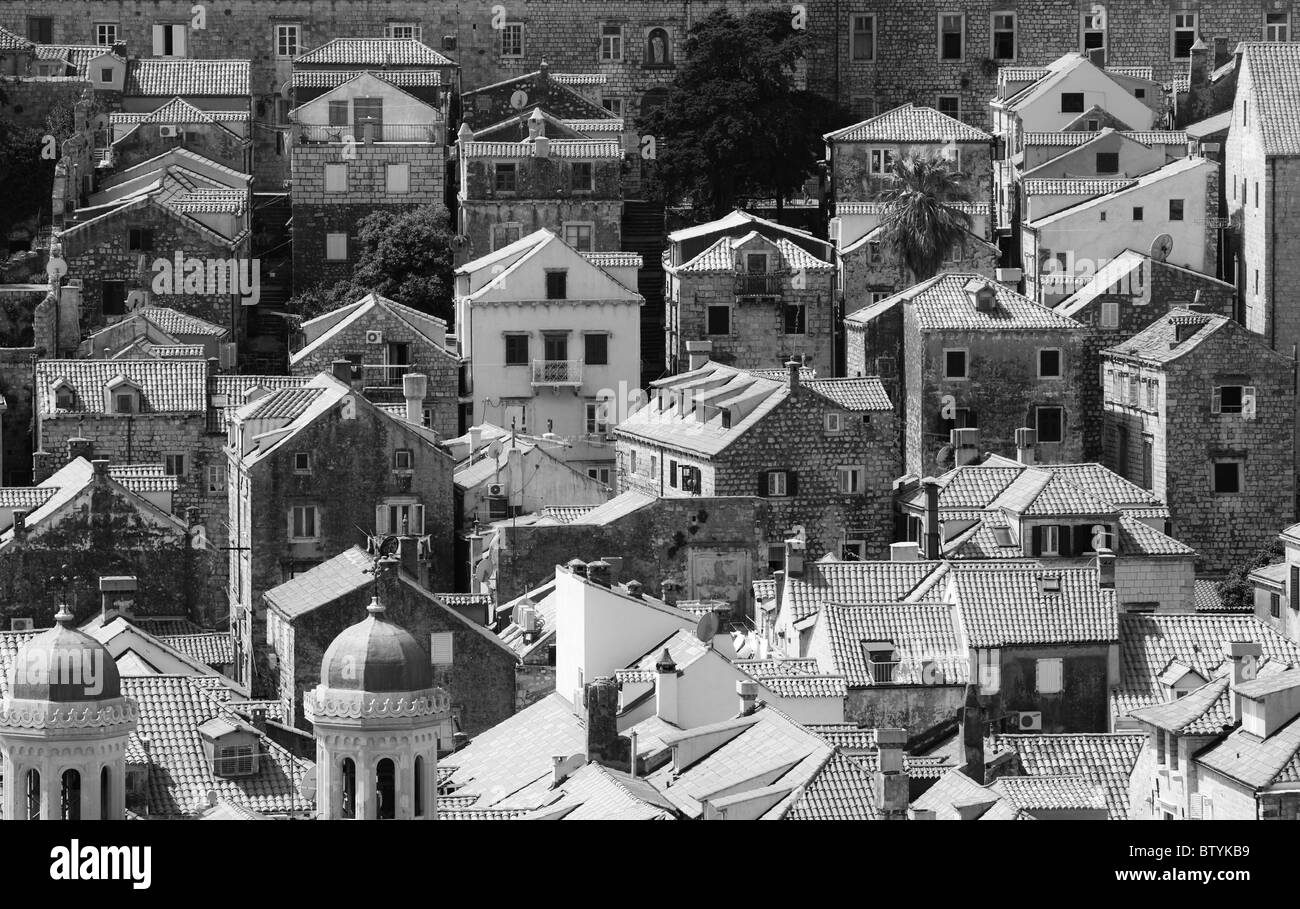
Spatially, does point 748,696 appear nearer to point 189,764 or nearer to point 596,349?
point 189,764

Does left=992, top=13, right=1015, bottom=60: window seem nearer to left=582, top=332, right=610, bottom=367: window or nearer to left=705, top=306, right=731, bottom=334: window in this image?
left=705, top=306, right=731, bottom=334: window

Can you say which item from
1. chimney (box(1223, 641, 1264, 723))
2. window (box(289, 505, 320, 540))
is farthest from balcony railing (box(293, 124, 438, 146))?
chimney (box(1223, 641, 1264, 723))

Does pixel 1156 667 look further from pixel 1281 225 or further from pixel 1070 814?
pixel 1281 225

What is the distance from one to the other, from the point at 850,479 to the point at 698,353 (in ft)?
35.4

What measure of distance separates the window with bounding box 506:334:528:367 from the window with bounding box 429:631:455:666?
22821 mm

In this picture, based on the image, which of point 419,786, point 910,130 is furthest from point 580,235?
point 419,786

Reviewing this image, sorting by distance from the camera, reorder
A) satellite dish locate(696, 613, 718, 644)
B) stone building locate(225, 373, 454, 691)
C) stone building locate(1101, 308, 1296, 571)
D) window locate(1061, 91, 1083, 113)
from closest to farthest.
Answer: satellite dish locate(696, 613, 718, 644)
stone building locate(225, 373, 454, 691)
stone building locate(1101, 308, 1296, 571)
window locate(1061, 91, 1083, 113)

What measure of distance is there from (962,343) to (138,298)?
2157 cm

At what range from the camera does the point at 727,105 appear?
8425 centimetres

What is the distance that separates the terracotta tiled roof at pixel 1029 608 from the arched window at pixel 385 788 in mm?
21320

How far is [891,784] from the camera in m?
40.5

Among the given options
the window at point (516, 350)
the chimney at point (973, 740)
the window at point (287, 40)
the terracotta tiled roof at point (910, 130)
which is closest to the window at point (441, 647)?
the chimney at point (973, 740)

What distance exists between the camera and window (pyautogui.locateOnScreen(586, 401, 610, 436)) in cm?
7444
